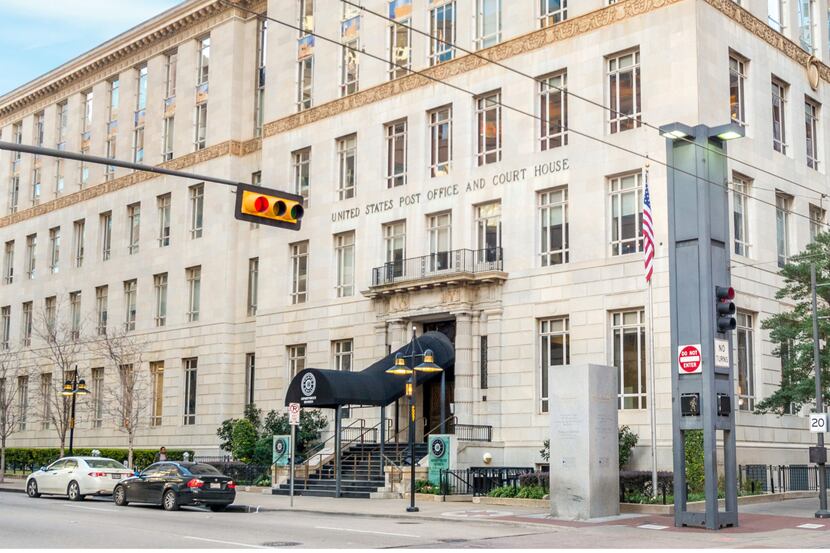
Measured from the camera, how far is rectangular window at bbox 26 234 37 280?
6475 centimetres

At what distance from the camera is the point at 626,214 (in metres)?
34.9

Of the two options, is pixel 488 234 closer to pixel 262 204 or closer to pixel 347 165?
pixel 347 165

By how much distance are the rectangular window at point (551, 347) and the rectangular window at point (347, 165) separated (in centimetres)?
1204

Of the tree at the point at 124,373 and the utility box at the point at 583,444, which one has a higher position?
the tree at the point at 124,373

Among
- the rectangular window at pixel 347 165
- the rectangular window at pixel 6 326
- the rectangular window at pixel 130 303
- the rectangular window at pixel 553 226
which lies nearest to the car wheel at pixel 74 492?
the rectangular window at pixel 347 165

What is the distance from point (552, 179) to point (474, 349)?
265 inches

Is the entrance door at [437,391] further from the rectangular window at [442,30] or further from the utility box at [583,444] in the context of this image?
the utility box at [583,444]

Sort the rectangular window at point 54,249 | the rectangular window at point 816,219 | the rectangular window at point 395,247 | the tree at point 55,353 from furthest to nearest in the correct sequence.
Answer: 1. the rectangular window at point 54,249
2. the tree at point 55,353
3. the rectangular window at point 395,247
4. the rectangular window at point 816,219

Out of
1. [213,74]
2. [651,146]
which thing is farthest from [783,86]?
[213,74]

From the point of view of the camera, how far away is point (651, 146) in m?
34.2

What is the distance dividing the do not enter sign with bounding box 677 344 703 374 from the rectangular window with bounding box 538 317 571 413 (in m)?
11.0

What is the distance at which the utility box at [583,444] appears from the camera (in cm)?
2625

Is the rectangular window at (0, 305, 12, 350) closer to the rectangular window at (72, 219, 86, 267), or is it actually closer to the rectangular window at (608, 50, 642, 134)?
the rectangular window at (72, 219, 86, 267)

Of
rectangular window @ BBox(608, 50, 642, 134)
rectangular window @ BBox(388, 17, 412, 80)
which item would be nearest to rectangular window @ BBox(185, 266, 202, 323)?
rectangular window @ BBox(388, 17, 412, 80)
